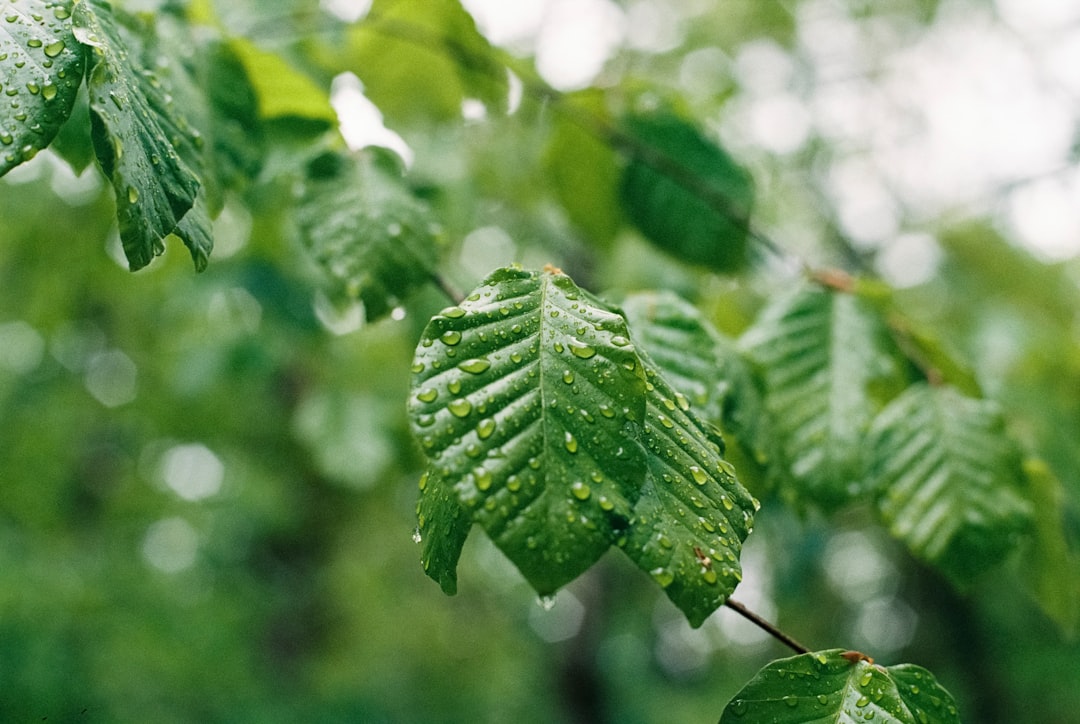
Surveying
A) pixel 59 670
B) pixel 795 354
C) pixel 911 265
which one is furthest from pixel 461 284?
pixel 911 265

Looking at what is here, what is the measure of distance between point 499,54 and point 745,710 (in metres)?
1.28

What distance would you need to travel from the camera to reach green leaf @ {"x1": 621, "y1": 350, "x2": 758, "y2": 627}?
0.60 meters

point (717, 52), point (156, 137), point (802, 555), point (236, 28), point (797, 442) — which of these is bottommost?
point (802, 555)

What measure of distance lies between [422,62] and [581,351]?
1160mm

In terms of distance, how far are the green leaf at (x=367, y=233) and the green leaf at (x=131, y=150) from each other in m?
0.28

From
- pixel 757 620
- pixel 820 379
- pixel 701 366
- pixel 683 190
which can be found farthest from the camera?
pixel 683 190

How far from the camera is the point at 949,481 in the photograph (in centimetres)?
104

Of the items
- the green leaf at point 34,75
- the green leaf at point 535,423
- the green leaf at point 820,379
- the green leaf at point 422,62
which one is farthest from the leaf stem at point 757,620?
the green leaf at point 422,62

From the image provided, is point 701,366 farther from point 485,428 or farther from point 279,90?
point 279,90

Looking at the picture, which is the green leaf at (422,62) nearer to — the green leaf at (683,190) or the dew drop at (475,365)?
the green leaf at (683,190)

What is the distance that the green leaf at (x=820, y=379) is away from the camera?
3.39 feet

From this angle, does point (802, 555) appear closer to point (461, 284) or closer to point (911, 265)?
point (461, 284)

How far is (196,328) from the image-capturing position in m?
3.75

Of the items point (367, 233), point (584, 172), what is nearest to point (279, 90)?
point (367, 233)
